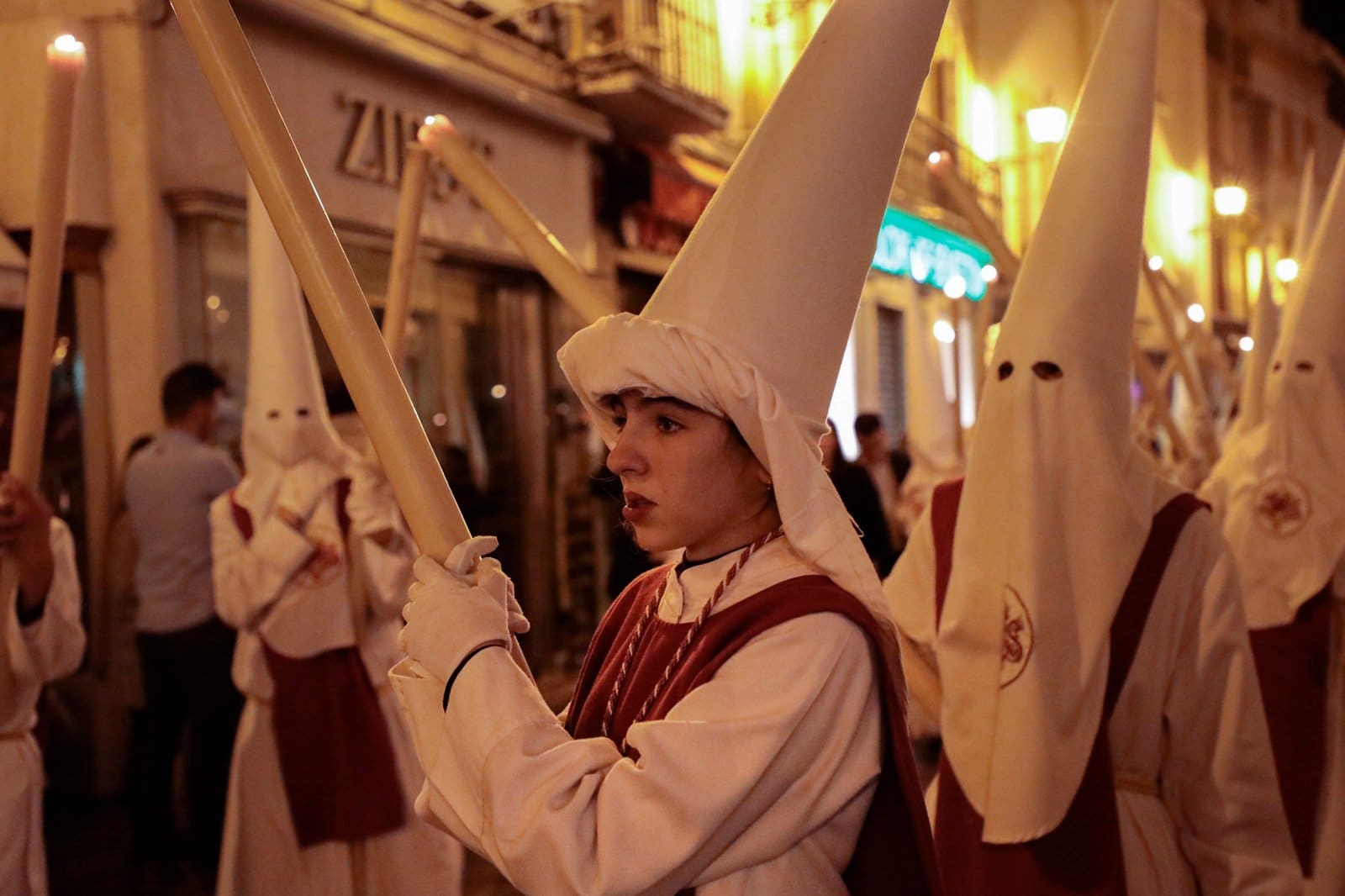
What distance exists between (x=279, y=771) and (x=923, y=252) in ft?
41.2

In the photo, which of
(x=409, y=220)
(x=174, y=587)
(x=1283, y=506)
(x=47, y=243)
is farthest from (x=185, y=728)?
(x=1283, y=506)

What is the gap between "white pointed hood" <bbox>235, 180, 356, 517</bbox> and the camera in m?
4.54

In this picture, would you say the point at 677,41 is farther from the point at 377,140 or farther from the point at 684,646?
the point at 684,646

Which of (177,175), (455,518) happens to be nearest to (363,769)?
(455,518)

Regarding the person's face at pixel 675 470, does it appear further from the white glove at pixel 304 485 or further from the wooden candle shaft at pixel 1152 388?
the wooden candle shaft at pixel 1152 388

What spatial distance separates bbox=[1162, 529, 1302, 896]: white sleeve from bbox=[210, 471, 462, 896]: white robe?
2.52m

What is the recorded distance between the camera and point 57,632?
3.14m

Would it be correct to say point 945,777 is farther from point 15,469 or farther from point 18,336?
point 18,336

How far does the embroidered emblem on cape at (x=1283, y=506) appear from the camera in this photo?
432cm

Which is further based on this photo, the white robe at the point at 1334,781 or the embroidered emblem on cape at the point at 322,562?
the embroidered emblem on cape at the point at 322,562

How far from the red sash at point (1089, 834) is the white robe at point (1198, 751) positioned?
0.03 m

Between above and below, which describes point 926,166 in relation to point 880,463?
above

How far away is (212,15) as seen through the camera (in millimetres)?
1585

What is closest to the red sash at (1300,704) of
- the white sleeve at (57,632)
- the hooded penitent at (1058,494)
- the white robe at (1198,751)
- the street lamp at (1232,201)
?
the white robe at (1198,751)
